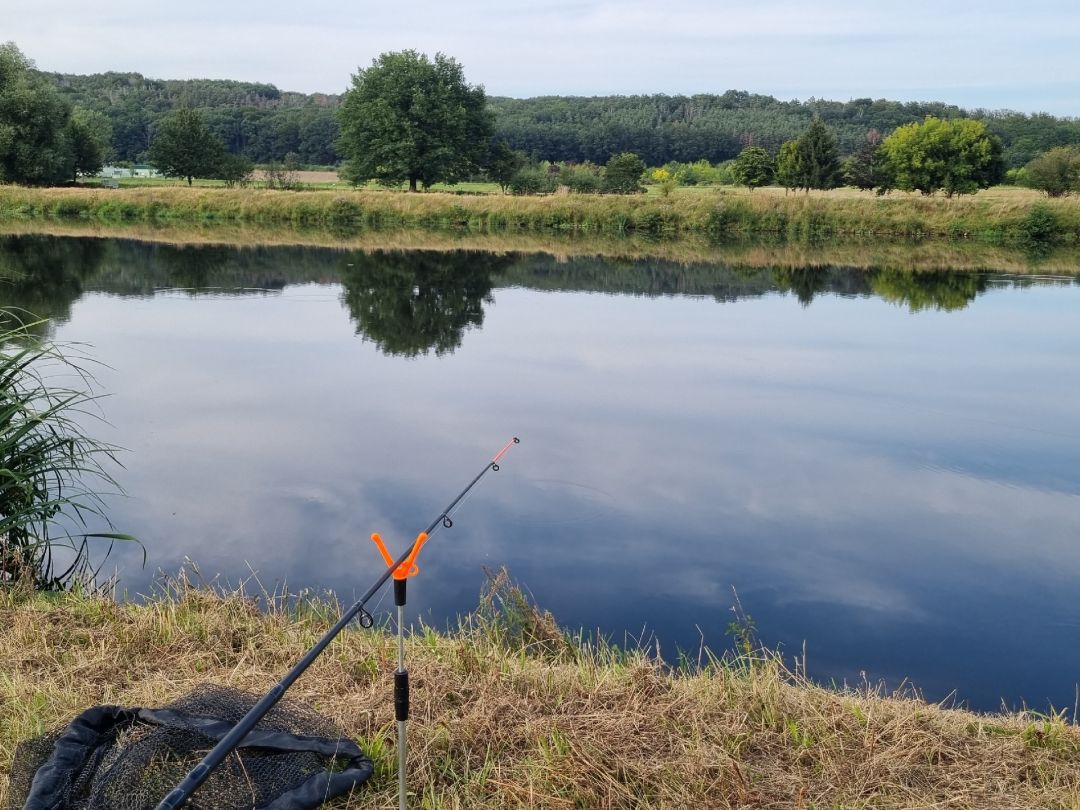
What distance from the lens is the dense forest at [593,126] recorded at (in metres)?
77.1

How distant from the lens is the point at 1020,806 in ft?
9.03

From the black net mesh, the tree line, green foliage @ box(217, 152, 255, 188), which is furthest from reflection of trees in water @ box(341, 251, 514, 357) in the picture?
the tree line

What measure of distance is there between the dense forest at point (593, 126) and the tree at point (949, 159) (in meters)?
25.9

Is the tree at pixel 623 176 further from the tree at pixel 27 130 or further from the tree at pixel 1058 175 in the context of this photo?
the tree at pixel 27 130

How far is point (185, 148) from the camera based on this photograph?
48.9 meters

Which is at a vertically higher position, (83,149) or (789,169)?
(83,149)

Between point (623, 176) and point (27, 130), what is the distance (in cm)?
2408

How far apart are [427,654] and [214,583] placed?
1.80 meters

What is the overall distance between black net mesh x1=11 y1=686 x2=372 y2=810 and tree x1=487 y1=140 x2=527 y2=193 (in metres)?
40.1

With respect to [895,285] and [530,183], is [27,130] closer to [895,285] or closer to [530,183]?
[530,183]

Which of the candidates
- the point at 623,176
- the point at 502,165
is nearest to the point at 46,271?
the point at 502,165

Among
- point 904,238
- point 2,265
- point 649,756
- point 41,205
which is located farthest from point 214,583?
point 41,205

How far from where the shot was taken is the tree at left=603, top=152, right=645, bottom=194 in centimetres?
3969

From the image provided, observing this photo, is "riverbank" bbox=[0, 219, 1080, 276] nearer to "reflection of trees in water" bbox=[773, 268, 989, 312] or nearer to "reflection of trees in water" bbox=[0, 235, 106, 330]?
"reflection of trees in water" bbox=[773, 268, 989, 312]
